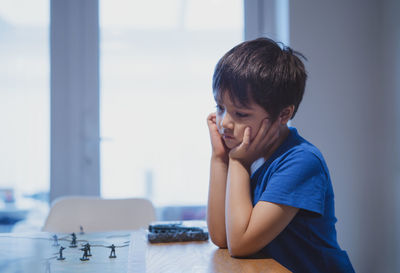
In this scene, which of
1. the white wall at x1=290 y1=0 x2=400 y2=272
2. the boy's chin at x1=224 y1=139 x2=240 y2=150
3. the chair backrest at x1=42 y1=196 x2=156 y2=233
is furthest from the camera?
the white wall at x1=290 y1=0 x2=400 y2=272

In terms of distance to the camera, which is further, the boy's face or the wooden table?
the boy's face

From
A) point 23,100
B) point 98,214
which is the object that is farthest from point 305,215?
point 23,100

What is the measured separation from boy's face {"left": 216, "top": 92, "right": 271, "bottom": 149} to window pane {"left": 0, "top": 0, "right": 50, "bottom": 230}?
65.2 inches

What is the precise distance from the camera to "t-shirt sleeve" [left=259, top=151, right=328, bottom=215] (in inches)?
30.0

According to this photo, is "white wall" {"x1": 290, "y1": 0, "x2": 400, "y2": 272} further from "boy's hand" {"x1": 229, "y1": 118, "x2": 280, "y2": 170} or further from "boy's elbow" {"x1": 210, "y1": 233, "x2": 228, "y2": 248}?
"boy's elbow" {"x1": 210, "y1": 233, "x2": 228, "y2": 248}

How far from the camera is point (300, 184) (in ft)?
2.55

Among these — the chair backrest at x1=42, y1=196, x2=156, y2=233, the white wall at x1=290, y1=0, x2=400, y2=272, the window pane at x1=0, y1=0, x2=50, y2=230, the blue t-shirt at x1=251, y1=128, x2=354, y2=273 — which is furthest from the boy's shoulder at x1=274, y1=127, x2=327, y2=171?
the window pane at x1=0, y1=0, x2=50, y2=230

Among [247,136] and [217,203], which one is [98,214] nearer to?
[217,203]

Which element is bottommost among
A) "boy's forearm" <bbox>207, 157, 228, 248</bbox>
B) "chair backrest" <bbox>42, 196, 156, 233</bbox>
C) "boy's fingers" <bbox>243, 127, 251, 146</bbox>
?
"chair backrest" <bbox>42, 196, 156, 233</bbox>

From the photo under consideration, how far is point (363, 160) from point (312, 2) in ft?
2.92

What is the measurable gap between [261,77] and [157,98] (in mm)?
1515

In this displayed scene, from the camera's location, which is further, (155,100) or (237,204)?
(155,100)

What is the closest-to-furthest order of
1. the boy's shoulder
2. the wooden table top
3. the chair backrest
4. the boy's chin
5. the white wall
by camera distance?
the wooden table top < the boy's shoulder < the boy's chin < the chair backrest < the white wall

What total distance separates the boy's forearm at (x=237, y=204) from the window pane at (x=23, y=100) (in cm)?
170
